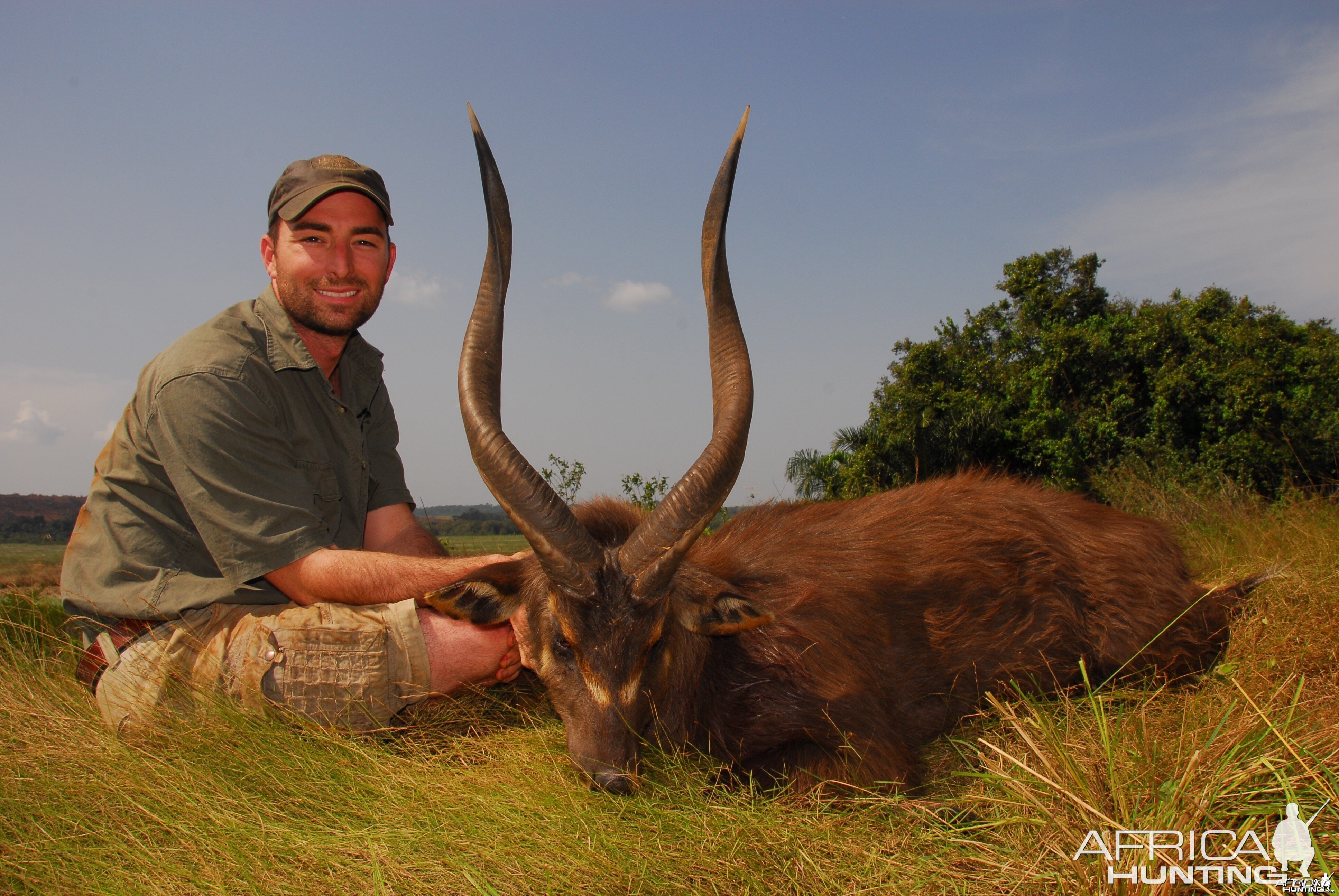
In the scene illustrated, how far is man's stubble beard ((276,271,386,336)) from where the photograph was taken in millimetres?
4703

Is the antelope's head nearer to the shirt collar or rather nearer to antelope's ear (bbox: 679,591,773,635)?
antelope's ear (bbox: 679,591,773,635)

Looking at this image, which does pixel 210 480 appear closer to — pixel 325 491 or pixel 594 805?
pixel 325 491

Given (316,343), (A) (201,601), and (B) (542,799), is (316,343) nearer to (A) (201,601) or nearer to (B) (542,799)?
(A) (201,601)

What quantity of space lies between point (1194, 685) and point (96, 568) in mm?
6018

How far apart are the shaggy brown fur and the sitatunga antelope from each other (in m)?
0.01

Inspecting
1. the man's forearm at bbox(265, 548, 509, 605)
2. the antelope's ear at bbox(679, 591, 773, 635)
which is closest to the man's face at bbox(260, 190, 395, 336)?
the man's forearm at bbox(265, 548, 509, 605)

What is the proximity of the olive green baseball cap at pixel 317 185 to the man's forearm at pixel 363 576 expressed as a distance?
79.1 inches

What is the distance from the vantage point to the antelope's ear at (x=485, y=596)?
3795 millimetres

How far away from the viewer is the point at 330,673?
13.1 feet

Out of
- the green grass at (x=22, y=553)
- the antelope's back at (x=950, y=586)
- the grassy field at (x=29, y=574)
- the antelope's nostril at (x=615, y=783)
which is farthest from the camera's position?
the green grass at (x=22, y=553)

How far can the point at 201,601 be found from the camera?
13.6ft

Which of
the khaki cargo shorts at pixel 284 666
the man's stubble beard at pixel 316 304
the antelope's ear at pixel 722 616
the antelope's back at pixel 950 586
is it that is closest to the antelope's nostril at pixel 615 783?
the antelope's ear at pixel 722 616

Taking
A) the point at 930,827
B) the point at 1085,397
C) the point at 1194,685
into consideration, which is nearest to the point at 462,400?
the point at 930,827

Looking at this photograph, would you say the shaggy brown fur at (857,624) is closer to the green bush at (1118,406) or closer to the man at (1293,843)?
the man at (1293,843)
